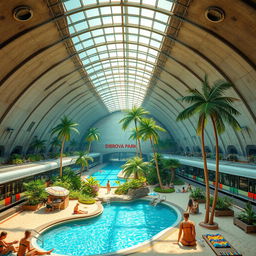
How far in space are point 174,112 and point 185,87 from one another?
42.5 feet

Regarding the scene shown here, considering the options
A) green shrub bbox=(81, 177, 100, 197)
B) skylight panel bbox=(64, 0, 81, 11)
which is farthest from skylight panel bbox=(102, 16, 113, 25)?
green shrub bbox=(81, 177, 100, 197)

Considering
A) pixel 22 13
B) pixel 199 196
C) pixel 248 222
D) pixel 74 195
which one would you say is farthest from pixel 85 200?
pixel 22 13

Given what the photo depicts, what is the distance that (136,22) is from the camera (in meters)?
22.5

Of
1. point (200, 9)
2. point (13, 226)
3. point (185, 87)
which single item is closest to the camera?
point (13, 226)

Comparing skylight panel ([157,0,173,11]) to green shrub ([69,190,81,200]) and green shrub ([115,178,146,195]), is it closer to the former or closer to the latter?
green shrub ([115,178,146,195])

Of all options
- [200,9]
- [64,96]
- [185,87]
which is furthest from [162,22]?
[64,96]

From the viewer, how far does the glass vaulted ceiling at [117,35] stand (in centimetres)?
1859

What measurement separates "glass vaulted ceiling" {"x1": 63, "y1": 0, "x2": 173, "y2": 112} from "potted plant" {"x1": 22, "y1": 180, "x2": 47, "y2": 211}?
51.4ft

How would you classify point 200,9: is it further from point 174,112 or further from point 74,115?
point 74,115

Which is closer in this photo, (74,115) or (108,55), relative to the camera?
(108,55)

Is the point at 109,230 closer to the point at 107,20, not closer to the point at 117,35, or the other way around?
the point at 107,20

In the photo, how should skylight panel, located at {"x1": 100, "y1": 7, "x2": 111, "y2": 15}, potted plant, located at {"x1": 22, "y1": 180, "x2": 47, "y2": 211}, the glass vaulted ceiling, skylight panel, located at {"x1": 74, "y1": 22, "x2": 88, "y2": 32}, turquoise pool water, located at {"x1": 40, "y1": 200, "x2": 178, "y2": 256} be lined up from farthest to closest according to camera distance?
skylight panel, located at {"x1": 74, "y1": 22, "x2": 88, "y2": 32} → skylight panel, located at {"x1": 100, "y1": 7, "x2": 111, "y2": 15} → the glass vaulted ceiling → potted plant, located at {"x1": 22, "y1": 180, "x2": 47, "y2": 211} → turquoise pool water, located at {"x1": 40, "y1": 200, "x2": 178, "y2": 256}

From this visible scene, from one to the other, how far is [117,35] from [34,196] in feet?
68.2

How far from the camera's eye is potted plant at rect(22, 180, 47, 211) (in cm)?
1758
